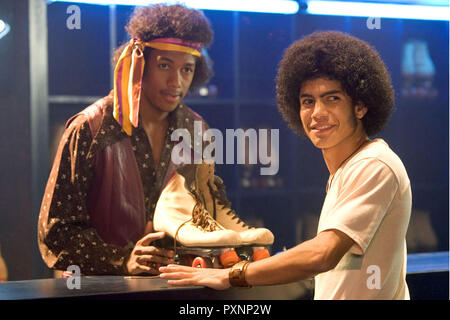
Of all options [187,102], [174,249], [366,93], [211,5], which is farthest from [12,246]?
[366,93]

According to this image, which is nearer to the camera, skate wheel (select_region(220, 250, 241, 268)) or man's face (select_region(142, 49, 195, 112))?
skate wheel (select_region(220, 250, 241, 268))

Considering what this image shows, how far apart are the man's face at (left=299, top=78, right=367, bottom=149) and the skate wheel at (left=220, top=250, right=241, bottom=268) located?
1.28 feet

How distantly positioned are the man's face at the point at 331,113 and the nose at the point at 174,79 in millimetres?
551

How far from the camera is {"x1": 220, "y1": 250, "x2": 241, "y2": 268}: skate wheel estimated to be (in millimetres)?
1819

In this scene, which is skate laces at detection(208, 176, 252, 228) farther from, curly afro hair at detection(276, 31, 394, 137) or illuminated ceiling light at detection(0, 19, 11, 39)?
illuminated ceiling light at detection(0, 19, 11, 39)

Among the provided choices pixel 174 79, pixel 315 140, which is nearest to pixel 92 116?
pixel 174 79

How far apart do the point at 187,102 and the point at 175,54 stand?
0.20 metres

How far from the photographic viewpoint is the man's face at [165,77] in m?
2.05

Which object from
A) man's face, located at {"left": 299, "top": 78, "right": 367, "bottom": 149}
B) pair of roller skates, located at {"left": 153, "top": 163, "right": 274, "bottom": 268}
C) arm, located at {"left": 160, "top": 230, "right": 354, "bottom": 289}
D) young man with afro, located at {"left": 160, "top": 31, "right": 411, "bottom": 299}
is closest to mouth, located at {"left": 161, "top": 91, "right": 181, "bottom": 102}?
pair of roller skates, located at {"left": 153, "top": 163, "right": 274, "bottom": 268}

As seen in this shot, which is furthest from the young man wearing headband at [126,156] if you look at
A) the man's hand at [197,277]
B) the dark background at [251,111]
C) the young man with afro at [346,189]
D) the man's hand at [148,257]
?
the young man with afro at [346,189]

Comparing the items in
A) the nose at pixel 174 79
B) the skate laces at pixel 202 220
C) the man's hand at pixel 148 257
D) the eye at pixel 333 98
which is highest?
the nose at pixel 174 79

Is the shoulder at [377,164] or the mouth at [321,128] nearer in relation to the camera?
the shoulder at [377,164]

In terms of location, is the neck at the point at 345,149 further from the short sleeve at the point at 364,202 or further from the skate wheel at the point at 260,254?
the skate wheel at the point at 260,254

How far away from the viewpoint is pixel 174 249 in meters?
1.90
